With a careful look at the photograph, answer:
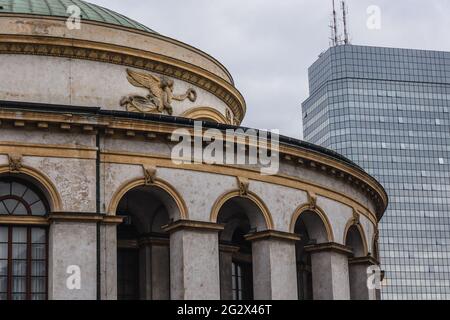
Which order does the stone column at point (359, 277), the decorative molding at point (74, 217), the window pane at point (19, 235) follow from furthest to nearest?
1. the stone column at point (359, 277)
2. the window pane at point (19, 235)
3. the decorative molding at point (74, 217)

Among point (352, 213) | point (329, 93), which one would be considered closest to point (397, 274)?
point (329, 93)

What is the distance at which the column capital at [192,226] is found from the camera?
3825 cm

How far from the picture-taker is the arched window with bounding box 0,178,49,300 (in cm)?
3641

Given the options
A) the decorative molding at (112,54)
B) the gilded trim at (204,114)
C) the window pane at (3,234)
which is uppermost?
the decorative molding at (112,54)

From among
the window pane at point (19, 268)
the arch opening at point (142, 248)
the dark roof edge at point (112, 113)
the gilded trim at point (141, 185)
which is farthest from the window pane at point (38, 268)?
the dark roof edge at point (112, 113)

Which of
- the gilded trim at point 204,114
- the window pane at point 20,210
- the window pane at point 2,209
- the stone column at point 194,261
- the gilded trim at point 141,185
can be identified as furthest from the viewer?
the gilded trim at point 204,114

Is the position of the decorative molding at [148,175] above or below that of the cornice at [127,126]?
below

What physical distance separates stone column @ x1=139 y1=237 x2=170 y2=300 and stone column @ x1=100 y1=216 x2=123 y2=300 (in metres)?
2.83

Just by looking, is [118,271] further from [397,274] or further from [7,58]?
[397,274]

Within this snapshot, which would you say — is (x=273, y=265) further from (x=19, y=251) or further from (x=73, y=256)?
(x=19, y=251)

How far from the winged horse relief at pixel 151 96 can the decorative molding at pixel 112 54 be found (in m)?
0.49

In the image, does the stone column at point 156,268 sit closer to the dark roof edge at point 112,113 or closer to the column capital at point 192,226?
the column capital at point 192,226

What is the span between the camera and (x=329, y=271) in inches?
1702
